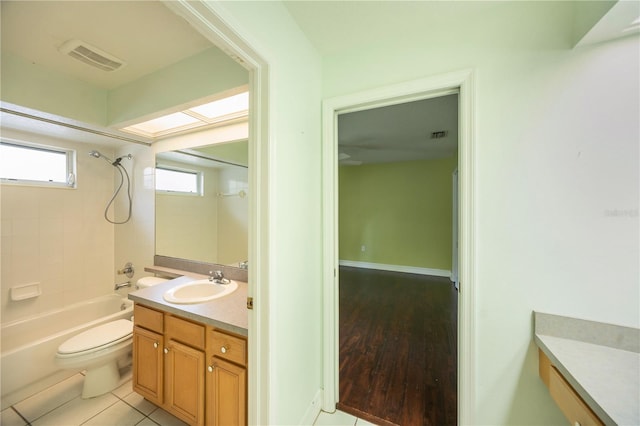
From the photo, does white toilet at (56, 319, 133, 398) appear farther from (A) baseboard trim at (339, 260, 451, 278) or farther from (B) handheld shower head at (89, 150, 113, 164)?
(A) baseboard trim at (339, 260, 451, 278)

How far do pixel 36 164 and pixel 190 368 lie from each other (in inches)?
107

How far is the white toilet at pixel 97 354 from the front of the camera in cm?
154

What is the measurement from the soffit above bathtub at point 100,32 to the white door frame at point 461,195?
3.24 feet

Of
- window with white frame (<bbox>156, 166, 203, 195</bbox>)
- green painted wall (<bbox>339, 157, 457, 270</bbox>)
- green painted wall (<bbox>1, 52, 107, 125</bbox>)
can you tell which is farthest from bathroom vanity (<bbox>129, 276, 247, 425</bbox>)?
green painted wall (<bbox>339, 157, 457, 270</bbox>)

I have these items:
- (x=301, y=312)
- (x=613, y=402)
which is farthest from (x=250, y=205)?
(x=613, y=402)

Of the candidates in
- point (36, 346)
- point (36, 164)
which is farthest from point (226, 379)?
point (36, 164)

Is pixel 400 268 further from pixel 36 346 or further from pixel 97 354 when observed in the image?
pixel 36 346

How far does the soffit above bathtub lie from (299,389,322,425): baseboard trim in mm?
2433

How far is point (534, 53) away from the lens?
106cm

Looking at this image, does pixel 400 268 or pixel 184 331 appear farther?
pixel 400 268

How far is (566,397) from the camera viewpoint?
874 millimetres

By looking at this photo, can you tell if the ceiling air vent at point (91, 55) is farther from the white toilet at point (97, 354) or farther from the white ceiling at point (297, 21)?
the white toilet at point (97, 354)

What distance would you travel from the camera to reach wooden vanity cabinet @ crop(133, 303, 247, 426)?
1152mm

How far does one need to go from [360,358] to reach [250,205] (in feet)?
6.25
